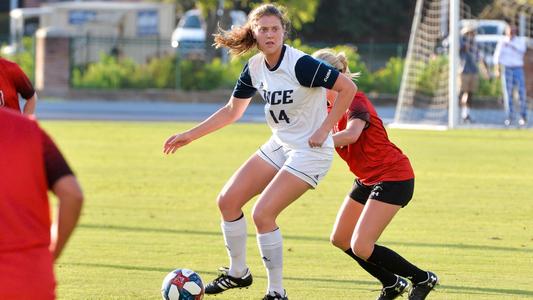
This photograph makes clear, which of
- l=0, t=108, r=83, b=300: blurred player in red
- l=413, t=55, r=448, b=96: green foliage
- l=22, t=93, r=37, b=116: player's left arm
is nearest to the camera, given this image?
l=0, t=108, r=83, b=300: blurred player in red

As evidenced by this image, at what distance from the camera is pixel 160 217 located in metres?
11.8

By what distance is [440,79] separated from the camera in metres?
27.8

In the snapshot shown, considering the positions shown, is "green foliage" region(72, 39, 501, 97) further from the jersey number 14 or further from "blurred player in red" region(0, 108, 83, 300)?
"blurred player in red" region(0, 108, 83, 300)

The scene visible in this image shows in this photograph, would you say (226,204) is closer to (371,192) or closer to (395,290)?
(371,192)

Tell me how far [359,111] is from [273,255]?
1.00m

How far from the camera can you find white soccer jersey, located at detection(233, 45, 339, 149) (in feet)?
22.7

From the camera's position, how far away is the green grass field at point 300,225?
8141mm

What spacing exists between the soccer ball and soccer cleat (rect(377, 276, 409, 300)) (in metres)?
1.15

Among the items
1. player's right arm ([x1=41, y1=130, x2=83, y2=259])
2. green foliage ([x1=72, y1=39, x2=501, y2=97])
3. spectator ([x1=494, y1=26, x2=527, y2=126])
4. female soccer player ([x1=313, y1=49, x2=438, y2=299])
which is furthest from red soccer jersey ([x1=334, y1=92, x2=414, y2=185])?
green foliage ([x1=72, y1=39, x2=501, y2=97])

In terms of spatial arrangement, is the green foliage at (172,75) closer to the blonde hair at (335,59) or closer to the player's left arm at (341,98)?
the blonde hair at (335,59)

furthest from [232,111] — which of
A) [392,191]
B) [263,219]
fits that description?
[392,191]

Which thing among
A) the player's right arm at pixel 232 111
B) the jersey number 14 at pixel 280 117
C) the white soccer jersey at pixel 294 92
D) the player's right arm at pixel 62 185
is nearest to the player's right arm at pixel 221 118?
the player's right arm at pixel 232 111

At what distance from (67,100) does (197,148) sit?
1336 centimetres

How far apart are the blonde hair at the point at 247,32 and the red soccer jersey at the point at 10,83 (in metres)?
1.27
